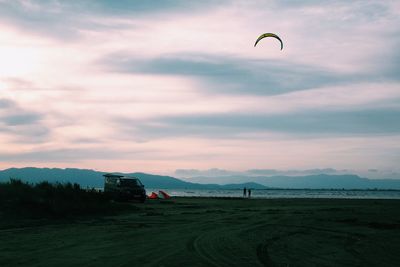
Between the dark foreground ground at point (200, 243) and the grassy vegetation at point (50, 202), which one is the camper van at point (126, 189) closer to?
the grassy vegetation at point (50, 202)

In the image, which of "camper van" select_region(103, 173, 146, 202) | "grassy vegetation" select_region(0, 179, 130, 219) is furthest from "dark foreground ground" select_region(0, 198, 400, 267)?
"camper van" select_region(103, 173, 146, 202)

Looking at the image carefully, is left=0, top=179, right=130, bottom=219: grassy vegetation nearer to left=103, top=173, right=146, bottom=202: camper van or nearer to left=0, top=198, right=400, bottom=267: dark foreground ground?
left=0, top=198, right=400, bottom=267: dark foreground ground

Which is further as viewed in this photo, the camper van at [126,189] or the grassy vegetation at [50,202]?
the camper van at [126,189]

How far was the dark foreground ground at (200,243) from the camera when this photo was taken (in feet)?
35.5

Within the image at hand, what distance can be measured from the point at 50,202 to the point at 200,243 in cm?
1206

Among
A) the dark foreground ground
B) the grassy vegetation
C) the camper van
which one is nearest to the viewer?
the dark foreground ground

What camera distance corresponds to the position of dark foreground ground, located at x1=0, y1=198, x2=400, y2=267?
1081 cm

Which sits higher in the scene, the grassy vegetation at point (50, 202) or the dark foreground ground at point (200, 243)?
the grassy vegetation at point (50, 202)

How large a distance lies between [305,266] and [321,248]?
2.92 metres

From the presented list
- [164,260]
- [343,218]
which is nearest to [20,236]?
[164,260]

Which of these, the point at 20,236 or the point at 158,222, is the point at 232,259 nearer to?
the point at 20,236

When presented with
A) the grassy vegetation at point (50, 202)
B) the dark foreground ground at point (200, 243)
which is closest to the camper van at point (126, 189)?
the grassy vegetation at point (50, 202)

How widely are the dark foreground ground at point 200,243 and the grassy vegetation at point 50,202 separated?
5.43 ft

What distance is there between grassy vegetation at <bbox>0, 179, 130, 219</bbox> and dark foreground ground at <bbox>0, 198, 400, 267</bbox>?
1656 mm
